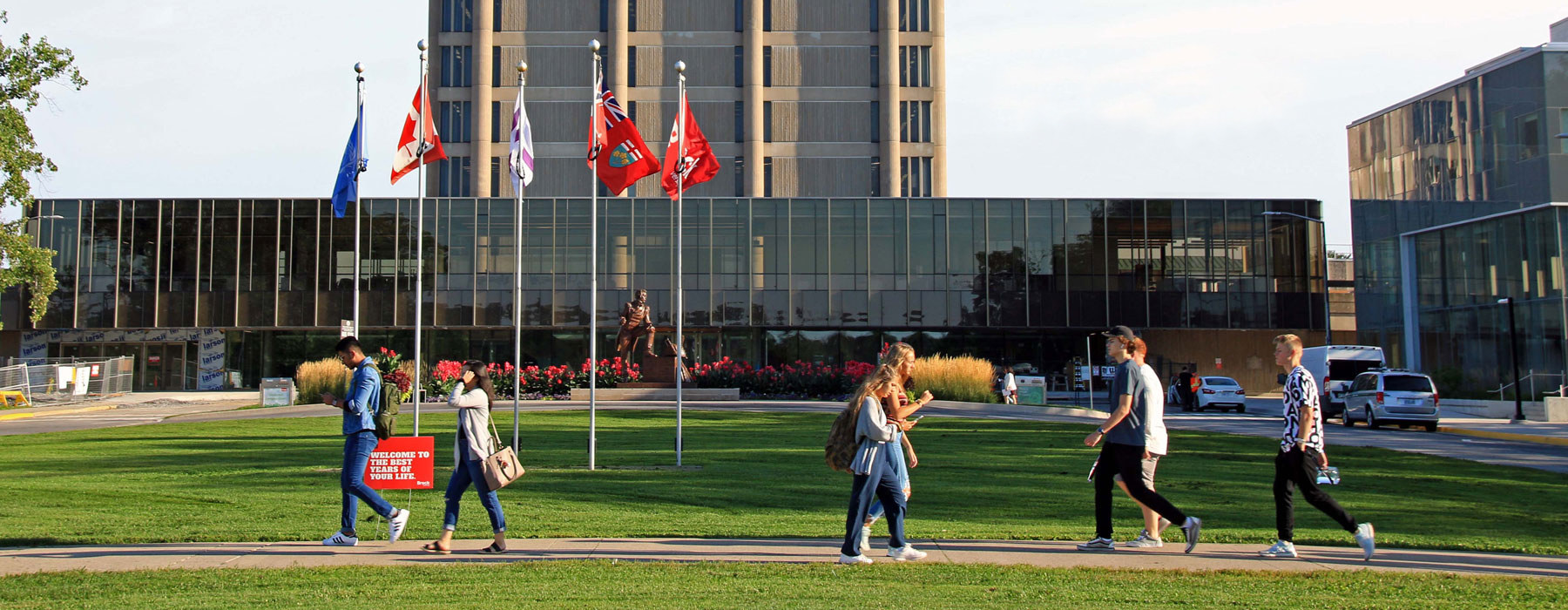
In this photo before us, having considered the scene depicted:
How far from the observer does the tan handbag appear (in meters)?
9.28

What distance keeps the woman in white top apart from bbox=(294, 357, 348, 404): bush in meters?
30.2

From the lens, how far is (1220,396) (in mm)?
41281

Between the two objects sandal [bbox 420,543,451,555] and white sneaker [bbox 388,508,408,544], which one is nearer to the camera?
sandal [bbox 420,543,451,555]

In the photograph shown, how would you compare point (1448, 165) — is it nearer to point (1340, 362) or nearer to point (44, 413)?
point (1340, 362)

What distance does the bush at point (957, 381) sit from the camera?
38594 mm

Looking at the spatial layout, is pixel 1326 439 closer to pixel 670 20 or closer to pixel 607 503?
pixel 607 503

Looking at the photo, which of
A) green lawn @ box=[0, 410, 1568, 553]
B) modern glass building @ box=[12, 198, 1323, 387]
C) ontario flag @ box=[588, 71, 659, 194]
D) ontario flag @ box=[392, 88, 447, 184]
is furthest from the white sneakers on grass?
modern glass building @ box=[12, 198, 1323, 387]

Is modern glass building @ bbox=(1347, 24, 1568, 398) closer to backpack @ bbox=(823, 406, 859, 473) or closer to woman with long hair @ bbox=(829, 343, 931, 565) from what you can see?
woman with long hair @ bbox=(829, 343, 931, 565)

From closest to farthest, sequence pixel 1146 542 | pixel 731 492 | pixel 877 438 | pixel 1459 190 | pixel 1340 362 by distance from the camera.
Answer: pixel 877 438
pixel 1146 542
pixel 731 492
pixel 1340 362
pixel 1459 190

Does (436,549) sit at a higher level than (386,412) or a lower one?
lower

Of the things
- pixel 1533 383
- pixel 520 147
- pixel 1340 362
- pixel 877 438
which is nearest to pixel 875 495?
pixel 877 438

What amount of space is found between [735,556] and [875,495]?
50.3 inches

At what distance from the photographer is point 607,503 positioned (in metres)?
12.8

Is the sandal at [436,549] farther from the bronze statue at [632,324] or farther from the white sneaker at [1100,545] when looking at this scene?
the bronze statue at [632,324]
